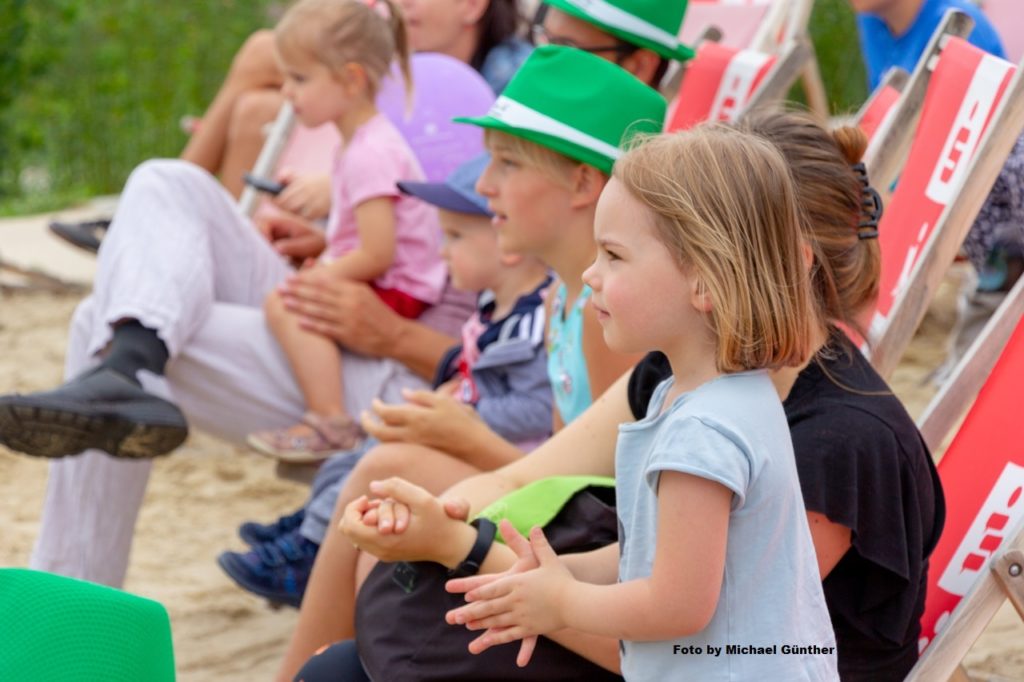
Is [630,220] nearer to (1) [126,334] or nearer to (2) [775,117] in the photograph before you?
(2) [775,117]

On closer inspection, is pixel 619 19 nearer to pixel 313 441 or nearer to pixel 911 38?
pixel 911 38

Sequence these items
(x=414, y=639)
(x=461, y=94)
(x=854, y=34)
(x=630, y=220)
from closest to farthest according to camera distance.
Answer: (x=630, y=220), (x=414, y=639), (x=461, y=94), (x=854, y=34)

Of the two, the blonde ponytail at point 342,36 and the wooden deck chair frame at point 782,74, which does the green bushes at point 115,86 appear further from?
the wooden deck chair frame at point 782,74

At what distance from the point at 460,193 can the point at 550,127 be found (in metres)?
0.50

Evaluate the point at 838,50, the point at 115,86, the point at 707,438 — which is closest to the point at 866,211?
the point at 707,438

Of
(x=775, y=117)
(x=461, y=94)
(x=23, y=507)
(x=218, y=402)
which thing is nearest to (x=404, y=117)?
(x=461, y=94)

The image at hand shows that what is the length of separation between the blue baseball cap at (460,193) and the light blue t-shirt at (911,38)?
106 cm

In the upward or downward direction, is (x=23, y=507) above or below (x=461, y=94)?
below

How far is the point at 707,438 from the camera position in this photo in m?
1.45

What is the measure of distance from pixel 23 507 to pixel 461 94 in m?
1.78

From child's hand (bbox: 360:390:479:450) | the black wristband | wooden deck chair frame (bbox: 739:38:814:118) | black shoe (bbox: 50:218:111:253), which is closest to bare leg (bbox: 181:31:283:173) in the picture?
black shoe (bbox: 50:218:111:253)

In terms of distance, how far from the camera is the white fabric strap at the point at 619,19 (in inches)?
115

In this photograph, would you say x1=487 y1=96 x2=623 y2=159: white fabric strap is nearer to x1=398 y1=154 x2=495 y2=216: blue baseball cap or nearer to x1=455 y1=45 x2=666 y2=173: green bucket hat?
x1=455 y1=45 x2=666 y2=173: green bucket hat

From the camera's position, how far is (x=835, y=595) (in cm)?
173
